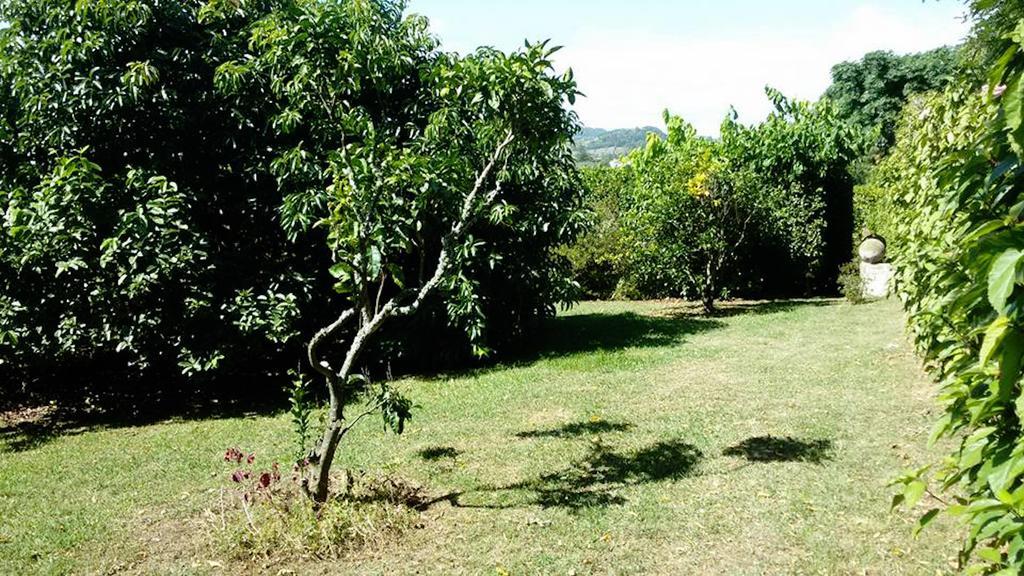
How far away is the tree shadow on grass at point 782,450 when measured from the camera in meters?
5.21

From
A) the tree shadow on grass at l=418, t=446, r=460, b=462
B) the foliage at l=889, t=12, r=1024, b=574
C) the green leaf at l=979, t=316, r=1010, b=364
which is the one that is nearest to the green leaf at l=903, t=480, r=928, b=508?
the foliage at l=889, t=12, r=1024, b=574

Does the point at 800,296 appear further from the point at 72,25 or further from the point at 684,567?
the point at 72,25

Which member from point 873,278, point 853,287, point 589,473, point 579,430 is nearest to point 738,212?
point 853,287

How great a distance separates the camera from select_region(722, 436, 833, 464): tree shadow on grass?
5.21 metres

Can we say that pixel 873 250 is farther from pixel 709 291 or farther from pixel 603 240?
pixel 603 240

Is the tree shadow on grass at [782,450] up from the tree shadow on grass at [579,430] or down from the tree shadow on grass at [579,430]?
down

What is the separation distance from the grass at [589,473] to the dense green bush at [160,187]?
1.03 metres

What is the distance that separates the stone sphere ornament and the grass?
16.6ft

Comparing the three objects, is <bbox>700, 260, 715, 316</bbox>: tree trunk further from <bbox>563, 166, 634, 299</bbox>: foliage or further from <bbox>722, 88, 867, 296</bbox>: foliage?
<bbox>563, 166, 634, 299</bbox>: foliage

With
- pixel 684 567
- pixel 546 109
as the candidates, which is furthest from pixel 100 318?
pixel 684 567

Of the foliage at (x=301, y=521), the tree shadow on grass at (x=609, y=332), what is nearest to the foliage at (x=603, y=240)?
the tree shadow on grass at (x=609, y=332)

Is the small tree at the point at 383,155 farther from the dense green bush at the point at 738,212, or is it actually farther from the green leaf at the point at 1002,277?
the dense green bush at the point at 738,212

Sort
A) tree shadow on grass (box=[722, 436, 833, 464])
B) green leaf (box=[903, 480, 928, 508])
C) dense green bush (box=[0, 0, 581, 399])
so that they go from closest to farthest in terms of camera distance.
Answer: green leaf (box=[903, 480, 928, 508]) → tree shadow on grass (box=[722, 436, 833, 464]) → dense green bush (box=[0, 0, 581, 399])

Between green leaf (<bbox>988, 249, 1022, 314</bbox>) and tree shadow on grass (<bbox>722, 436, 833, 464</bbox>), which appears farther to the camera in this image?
tree shadow on grass (<bbox>722, 436, 833, 464</bbox>)
